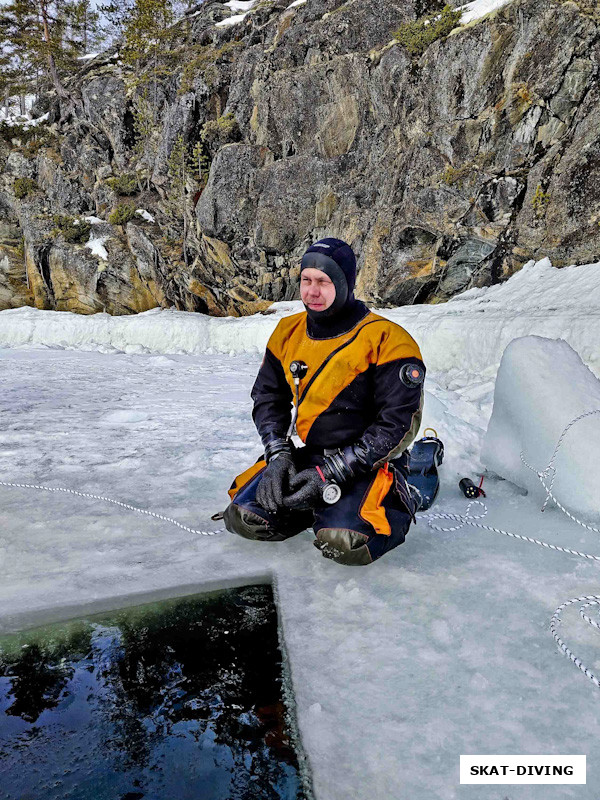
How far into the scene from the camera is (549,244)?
30.3 ft

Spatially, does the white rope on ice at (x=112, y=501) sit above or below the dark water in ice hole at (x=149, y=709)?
below

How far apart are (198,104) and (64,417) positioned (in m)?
15.5

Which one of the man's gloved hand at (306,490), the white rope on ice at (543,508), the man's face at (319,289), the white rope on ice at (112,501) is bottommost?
the white rope on ice at (112,501)

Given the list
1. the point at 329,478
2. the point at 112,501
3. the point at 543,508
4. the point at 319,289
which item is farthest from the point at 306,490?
the point at 543,508

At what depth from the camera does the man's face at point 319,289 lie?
2.25m

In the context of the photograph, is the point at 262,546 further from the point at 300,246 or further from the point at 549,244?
the point at 300,246

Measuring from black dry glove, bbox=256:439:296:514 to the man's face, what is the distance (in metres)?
0.70

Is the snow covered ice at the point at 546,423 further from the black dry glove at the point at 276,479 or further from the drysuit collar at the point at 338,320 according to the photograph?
the black dry glove at the point at 276,479

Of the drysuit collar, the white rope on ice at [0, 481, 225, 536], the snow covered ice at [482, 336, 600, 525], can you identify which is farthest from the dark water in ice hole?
the snow covered ice at [482, 336, 600, 525]

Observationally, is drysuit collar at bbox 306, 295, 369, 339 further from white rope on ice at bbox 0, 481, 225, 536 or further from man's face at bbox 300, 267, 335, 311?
white rope on ice at bbox 0, 481, 225, 536

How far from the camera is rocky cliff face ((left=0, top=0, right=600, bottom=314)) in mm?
9602

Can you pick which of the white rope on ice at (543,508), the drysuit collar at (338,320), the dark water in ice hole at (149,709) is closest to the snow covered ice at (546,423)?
the white rope on ice at (543,508)

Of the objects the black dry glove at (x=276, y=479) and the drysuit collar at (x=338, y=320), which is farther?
the drysuit collar at (x=338, y=320)

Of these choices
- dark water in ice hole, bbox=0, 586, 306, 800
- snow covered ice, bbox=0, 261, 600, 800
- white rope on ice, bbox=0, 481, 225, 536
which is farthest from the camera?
white rope on ice, bbox=0, 481, 225, 536
